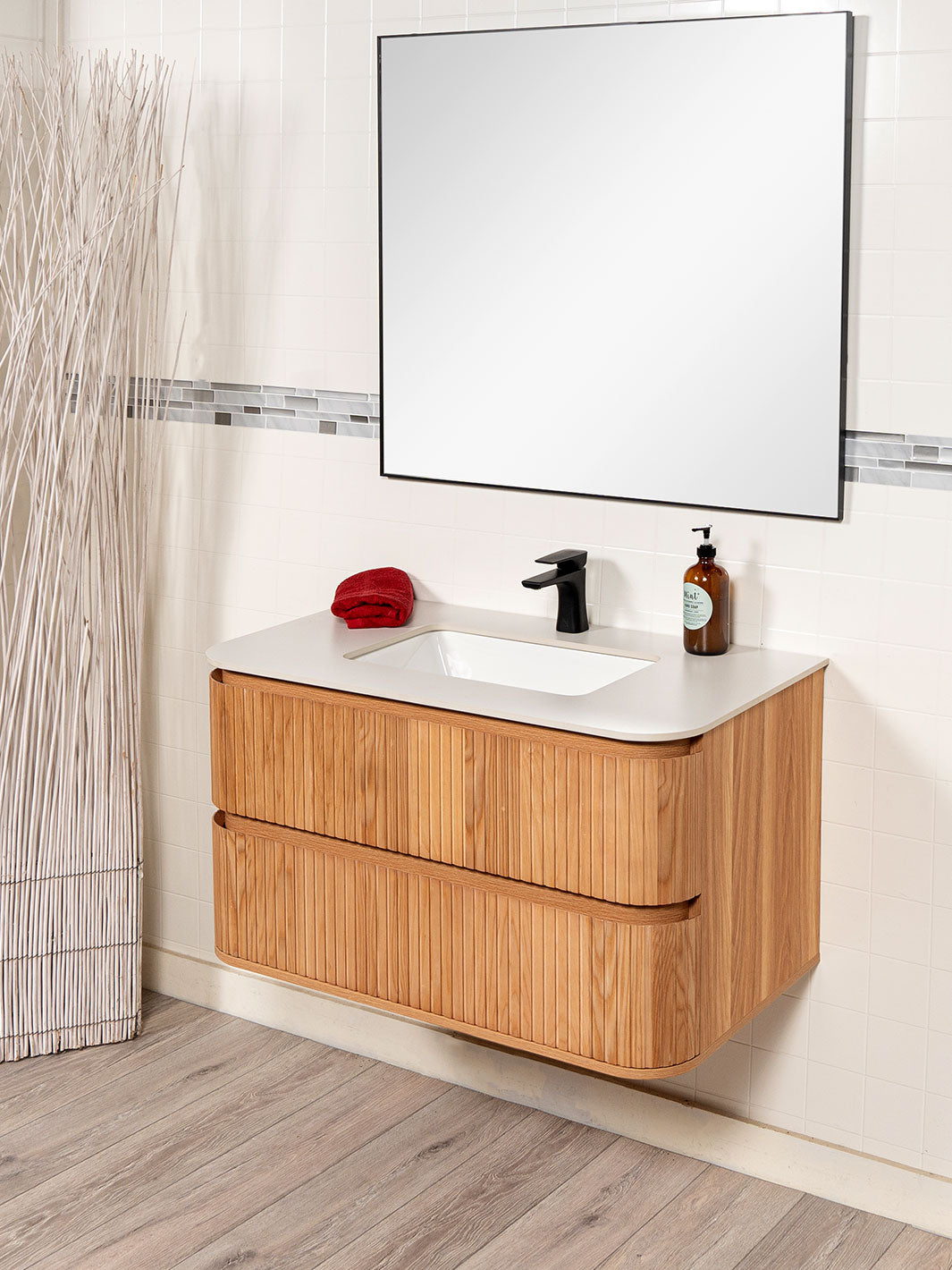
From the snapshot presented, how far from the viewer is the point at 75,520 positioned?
2.91 m

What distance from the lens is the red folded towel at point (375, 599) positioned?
106 inches

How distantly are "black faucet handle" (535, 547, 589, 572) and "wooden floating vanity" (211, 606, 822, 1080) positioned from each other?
1.40 ft

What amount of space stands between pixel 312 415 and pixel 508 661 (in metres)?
0.69

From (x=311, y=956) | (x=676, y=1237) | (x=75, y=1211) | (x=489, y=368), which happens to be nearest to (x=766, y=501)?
(x=489, y=368)

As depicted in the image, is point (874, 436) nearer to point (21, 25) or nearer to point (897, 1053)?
point (897, 1053)

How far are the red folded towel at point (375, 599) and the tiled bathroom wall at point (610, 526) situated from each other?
11 cm

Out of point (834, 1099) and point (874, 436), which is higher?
point (874, 436)

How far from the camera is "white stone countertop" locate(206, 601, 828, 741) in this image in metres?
2.15

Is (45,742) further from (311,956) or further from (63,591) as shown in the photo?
(311,956)

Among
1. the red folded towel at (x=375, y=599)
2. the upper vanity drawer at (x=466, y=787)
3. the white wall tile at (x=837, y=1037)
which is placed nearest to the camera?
the upper vanity drawer at (x=466, y=787)

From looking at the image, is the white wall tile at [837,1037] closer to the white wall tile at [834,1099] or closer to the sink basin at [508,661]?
the white wall tile at [834,1099]

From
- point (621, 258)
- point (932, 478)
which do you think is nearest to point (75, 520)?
point (621, 258)

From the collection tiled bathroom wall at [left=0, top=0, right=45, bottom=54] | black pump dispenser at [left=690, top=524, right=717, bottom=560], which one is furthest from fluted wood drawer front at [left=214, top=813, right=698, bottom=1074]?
tiled bathroom wall at [left=0, top=0, right=45, bottom=54]

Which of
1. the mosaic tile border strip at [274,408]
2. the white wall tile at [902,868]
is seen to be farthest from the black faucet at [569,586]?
the white wall tile at [902,868]
